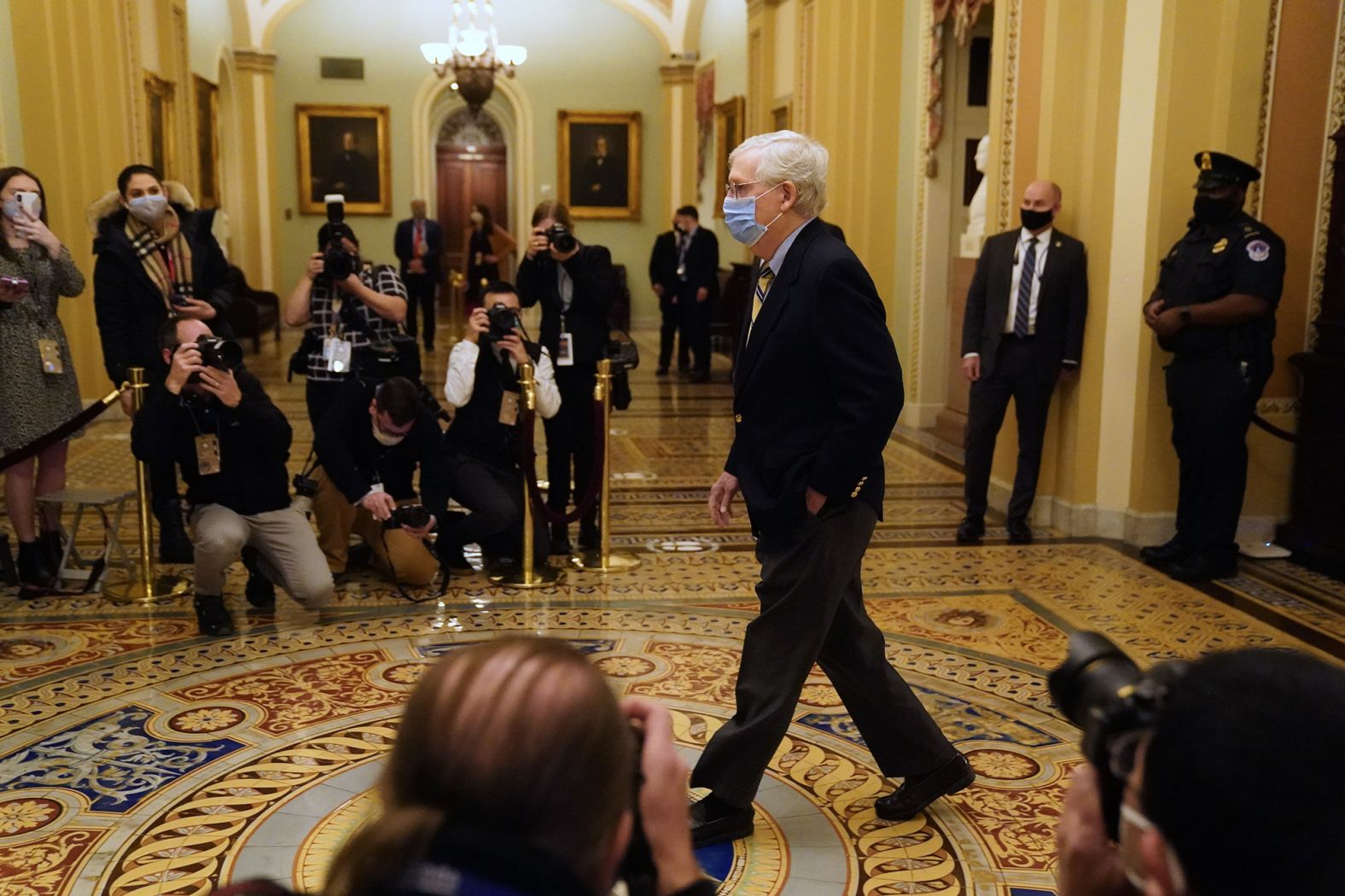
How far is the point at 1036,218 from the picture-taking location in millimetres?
6547

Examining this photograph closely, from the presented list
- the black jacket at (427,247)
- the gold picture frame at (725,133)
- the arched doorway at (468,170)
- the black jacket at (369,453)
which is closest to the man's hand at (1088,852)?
the black jacket at (369,453)

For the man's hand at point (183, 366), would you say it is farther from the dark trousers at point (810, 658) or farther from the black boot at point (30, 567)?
the dark trousers at point (810, 658)

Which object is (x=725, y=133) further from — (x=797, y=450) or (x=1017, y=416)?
(x=797, y=450)

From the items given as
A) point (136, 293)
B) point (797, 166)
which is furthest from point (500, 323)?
point (797, 166)

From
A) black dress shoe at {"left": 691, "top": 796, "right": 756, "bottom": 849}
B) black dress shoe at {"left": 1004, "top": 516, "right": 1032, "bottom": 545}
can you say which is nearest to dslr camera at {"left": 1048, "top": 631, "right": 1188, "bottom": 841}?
black dress shoe at {"left": 691, "top": 796, "right": 756, "bottom": 849}

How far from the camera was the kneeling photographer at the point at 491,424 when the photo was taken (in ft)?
19.6

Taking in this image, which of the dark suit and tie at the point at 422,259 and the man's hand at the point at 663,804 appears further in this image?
the dark suit and tie at the point at 422,259

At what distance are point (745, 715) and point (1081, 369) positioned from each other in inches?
161

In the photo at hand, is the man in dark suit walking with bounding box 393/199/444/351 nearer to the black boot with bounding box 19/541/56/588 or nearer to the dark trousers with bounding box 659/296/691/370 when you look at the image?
the dark trousers with bounding box 659/296/691/370

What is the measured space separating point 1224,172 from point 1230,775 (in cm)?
545

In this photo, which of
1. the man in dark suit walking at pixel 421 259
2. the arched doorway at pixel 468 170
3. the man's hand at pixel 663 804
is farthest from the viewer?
the arched doorway at pixel 468 170

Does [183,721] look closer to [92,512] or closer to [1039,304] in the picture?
[92,512]

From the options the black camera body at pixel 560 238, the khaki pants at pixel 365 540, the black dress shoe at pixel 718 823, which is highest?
the black camera body at pixel 560 238

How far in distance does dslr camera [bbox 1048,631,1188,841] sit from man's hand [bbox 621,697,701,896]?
44 centimetres
